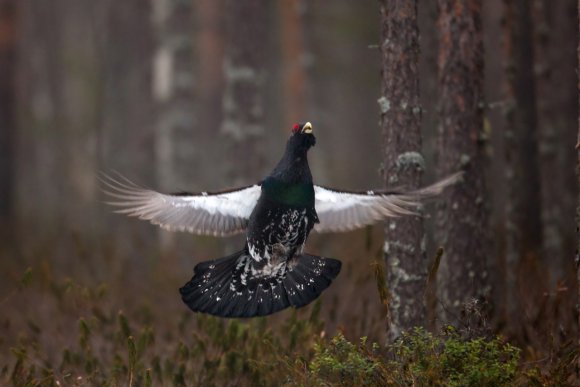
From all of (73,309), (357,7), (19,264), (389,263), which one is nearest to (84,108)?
(357,7)

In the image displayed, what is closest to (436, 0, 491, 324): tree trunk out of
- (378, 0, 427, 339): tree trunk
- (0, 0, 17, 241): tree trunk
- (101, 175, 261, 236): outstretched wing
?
(378, 0, 427, 339): tree trunk

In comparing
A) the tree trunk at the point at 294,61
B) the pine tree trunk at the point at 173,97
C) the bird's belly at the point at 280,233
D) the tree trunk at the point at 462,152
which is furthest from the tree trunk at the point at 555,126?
the pine tree trunk at the point at 173,97

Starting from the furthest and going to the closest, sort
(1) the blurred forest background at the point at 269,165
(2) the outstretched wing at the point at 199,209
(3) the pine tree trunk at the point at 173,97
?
(3) the pine tree trunk at the point at 173,97 → (1) the blurred forest background at the point at 269,165 → (2) the outstretched wing at the point at 199,209

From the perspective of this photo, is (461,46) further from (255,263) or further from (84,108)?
(84,108)

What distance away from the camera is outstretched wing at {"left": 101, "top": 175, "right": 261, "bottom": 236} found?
5.62m

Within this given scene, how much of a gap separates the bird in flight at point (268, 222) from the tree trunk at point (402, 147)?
157 mm

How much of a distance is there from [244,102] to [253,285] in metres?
4.11

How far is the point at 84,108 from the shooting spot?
23.9 metres

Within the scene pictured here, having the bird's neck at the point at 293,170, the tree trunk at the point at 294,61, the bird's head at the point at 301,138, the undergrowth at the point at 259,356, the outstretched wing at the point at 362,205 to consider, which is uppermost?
the tree trunk at the point at 294,61

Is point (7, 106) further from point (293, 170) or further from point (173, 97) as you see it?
point (293, 170)

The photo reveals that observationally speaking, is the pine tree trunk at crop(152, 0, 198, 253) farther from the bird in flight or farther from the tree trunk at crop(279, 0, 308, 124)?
the bird in flight

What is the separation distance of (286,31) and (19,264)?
6678mm

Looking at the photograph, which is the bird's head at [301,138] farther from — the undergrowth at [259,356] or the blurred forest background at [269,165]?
the undergrowth at [259,356]

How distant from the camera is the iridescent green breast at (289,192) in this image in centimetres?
541
